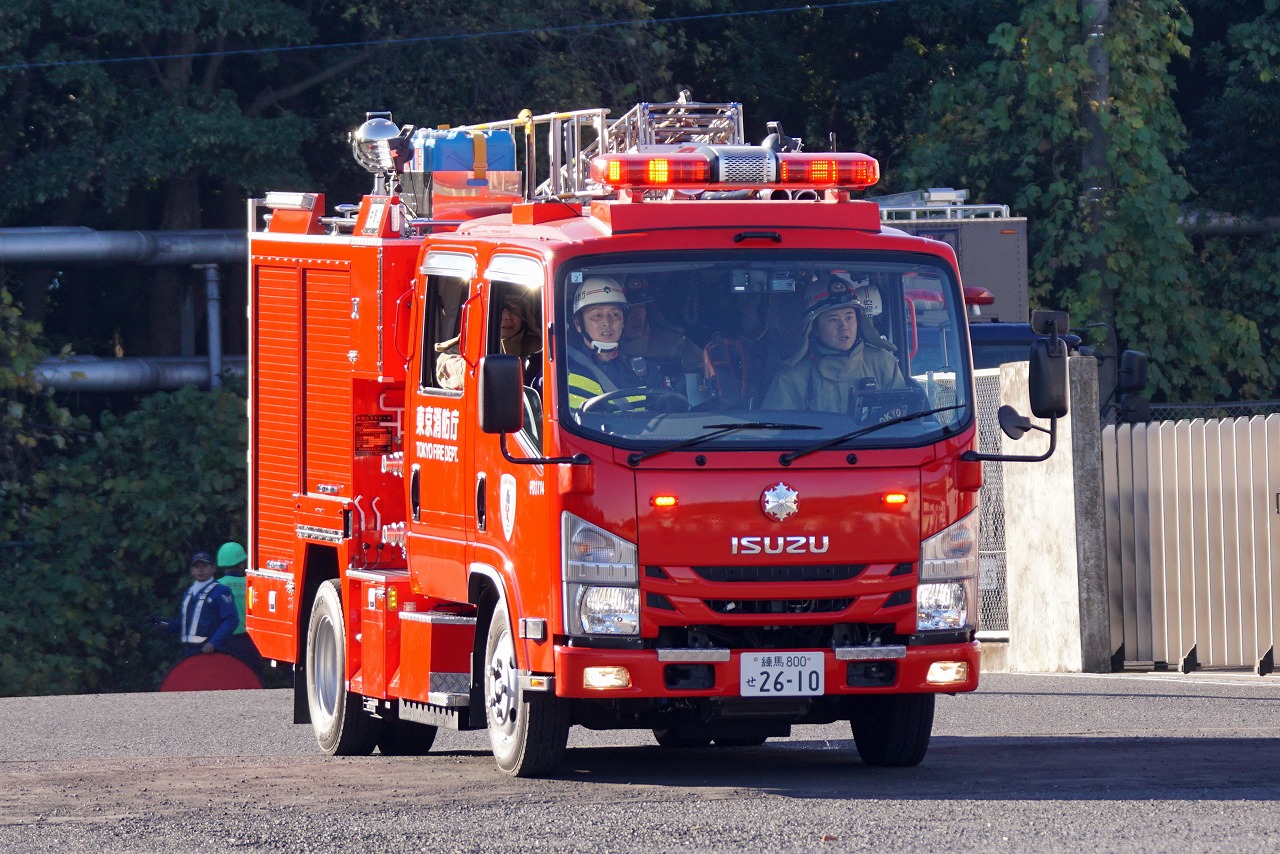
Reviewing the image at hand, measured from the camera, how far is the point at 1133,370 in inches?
474

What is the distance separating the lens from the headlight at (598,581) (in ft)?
31.1

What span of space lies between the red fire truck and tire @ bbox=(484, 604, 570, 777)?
16 millimetres

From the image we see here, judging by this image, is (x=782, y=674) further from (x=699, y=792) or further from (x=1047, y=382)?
(x=1047, y=382)

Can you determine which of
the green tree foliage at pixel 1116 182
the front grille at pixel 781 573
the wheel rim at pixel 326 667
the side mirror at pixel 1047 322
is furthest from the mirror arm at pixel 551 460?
the green tree foliage at pixel 1116 182

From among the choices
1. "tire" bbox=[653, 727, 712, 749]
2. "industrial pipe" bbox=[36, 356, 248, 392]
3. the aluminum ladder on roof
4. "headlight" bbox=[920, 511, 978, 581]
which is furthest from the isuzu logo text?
"industrial pipe" bbox=[36, 356, 248, 392]

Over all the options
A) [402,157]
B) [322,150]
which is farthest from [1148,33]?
[402,157]

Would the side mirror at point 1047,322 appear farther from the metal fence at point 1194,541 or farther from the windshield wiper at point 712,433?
the metal fence at point 1194,541

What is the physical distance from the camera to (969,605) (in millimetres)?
9977

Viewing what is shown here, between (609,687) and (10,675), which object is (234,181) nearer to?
(10,675)

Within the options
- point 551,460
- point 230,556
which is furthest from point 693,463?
point 230,556

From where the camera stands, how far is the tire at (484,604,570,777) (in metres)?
10.1

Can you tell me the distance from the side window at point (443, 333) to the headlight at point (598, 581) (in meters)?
1.41

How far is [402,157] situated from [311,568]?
2.30 metres

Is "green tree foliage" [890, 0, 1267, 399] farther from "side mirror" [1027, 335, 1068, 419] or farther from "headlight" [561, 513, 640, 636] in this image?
"headlight" [561, 513, 640, 636]
